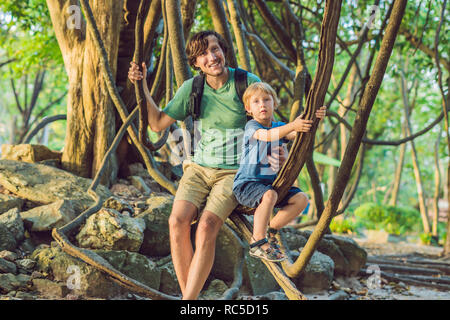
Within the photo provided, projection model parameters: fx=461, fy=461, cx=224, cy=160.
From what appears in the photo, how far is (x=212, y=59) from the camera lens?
1.93 m

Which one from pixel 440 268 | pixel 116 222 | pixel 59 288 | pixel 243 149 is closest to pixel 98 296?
pixel 59 288

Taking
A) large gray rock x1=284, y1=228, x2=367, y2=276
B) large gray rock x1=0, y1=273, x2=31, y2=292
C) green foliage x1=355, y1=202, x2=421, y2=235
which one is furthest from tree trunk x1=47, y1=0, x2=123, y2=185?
green foliage x1=355, y1=202, x2=421, y2=235

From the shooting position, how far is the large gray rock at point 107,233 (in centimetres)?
334

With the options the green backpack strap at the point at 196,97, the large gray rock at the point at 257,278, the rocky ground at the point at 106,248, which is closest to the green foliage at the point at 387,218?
the rocky ground at the point at 106,248

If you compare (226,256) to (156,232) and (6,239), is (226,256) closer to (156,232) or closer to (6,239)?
(156,232)

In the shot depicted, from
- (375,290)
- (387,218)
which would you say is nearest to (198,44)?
(375,290)

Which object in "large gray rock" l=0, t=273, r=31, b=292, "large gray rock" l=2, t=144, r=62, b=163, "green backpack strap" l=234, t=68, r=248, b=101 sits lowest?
"large gray rock" l=0, t=273, r=31, b=292

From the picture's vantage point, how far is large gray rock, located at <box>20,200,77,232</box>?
Result: 3.40 metres

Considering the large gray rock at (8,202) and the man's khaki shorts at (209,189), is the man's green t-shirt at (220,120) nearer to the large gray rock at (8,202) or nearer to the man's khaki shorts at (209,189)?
the man's khaki shorts at (209,189)

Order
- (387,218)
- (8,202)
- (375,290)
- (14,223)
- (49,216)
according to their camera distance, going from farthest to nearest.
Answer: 1. (387,218)
2. (375,290)
3. (8,202)
4. (49,216)
5. (14,223)

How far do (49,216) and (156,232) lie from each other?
0.82 meters

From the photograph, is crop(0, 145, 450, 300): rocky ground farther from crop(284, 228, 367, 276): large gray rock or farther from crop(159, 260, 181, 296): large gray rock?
crop(284, 228, 367, 276): large gray rock

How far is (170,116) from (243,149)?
38 centimetres

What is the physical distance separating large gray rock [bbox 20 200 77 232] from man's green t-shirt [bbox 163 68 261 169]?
182 cm
